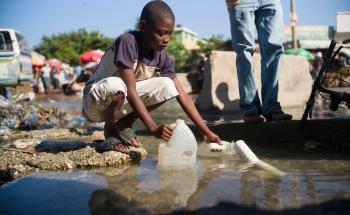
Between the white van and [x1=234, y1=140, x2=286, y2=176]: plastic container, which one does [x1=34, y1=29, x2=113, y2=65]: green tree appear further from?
[x1=234, y1=140, x2=286, y2=176]: plastic container

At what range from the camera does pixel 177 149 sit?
7.82ft

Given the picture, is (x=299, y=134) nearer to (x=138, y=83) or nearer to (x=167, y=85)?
(x=167, y=85)

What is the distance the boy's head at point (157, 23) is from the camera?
2580 mm

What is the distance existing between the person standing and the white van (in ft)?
34.3

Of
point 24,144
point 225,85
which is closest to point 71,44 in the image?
point 225,85

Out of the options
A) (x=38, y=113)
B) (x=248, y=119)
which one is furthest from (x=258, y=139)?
(x=38, y=113)

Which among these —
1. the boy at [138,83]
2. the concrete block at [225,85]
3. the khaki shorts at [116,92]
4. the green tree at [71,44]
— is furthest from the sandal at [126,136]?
the green tree at [71,44]

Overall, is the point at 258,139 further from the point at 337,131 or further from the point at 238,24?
the point at 238,24

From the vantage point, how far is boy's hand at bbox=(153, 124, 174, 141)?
232cm

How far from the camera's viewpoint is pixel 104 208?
5.27ft

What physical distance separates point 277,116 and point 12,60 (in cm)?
1137

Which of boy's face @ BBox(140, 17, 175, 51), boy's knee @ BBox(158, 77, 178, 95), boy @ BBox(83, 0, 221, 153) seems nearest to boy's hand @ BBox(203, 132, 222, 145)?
boy @ BBox(83, 0, 221, 153)

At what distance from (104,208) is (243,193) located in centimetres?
61

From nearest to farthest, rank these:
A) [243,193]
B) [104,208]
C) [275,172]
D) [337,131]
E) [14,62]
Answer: [104,208]
[243,193]
[275,172]
[337,131]
[14,62]
